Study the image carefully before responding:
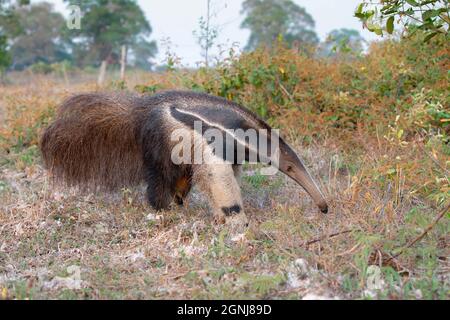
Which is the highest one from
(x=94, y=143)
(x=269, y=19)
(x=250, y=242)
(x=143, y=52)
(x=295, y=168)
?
(x=269, y=19)

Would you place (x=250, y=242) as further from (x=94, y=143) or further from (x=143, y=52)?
(x=143, y=52)

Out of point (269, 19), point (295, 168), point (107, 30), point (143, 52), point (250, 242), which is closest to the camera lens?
point (250, 242)

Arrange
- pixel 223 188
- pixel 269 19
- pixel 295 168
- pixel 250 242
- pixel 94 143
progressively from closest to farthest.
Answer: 1. pixel 250 242
2. pixel 223 188
3. pixel 295 168
4. pixel 94 143
5. pixel 269 19

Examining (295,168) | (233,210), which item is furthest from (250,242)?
(295,168)

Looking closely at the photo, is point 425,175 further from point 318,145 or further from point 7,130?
point 7,130

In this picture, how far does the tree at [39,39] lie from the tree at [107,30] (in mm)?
5262

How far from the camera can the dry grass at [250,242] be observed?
345cm

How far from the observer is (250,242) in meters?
4.20

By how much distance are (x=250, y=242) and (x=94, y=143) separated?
1.94m

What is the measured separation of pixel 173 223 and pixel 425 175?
2.33 m

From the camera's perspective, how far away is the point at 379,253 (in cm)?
357

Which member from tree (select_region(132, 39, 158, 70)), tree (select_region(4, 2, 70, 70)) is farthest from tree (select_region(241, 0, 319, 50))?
tree (select_region(4, 2, 70, 70))

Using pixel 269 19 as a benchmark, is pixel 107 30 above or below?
below

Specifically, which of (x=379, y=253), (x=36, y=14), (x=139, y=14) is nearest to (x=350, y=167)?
(x=379, y=253)
